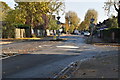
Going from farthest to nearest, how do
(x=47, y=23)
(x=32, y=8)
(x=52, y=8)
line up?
(x=47, y=23), (x=52, y=8), (x=32, y=8)

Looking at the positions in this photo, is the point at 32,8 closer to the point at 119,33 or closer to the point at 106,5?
the point at 106,5

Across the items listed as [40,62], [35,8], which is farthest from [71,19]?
[40,62]

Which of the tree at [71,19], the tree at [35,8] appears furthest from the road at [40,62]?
the tree at [71,19]

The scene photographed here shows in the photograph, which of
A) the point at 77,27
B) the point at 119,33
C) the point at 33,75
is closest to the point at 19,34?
the point at 119,33

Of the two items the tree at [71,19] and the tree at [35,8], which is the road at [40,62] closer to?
the tree at [35,8]

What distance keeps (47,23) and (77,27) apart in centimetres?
7346

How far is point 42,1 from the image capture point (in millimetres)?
48969

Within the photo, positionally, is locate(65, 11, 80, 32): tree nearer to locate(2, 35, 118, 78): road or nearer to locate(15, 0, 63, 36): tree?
locate(15, 0, 63, 36): tree

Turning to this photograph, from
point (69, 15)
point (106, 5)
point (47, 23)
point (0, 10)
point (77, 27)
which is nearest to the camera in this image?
point (106, 5)

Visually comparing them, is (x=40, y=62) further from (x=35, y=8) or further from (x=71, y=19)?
(x=71, y=19)

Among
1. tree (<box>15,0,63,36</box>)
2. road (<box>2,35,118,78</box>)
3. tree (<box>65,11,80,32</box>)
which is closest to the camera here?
road (<box>2,35,118,78</box>)

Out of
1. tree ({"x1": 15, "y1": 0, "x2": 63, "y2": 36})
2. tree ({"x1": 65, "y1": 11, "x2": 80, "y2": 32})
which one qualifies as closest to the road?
tree ({"x1": 15, "y1": 0, "x2": 63, "y2": 36})

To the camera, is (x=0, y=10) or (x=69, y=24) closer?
(x=0, y=10)

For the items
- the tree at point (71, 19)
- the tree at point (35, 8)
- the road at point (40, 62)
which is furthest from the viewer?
the tree at point (71, 19)
